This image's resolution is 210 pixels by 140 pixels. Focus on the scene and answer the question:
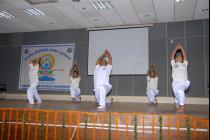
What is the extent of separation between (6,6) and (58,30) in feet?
9.62

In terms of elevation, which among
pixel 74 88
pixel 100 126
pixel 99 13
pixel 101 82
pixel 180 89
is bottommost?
pixel 100 126

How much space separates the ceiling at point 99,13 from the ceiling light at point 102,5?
5.3 inches

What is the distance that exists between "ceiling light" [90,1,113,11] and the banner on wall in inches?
112

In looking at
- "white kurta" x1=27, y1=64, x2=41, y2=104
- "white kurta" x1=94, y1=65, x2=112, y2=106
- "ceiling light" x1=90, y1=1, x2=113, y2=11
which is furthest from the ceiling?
"white kurta" x1=94, y1=65, x2=112, y2=106

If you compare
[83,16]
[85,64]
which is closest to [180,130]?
[83,16]

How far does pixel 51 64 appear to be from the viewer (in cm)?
995

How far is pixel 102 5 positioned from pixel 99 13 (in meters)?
0.63

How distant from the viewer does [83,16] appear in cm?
819

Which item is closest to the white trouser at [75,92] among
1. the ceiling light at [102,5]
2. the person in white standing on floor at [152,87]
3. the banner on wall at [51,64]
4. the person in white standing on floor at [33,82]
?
the banner on wall at [51,64]

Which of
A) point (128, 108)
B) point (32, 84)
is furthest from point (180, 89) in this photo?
point (32, 84)

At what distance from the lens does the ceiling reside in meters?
7.02

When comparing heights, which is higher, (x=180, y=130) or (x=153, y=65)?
(x=153, y=65)

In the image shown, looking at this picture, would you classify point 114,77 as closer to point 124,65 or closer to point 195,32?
point 124,65

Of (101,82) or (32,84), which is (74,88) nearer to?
(32,84)
